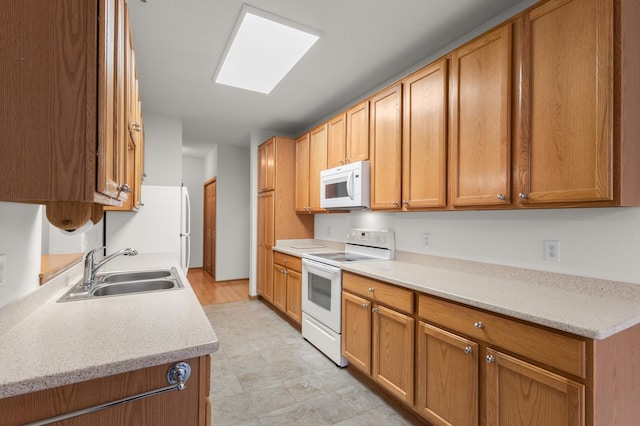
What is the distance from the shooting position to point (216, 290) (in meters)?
5.22

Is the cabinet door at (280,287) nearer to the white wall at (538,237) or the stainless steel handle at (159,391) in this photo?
the white wall at (538,237)

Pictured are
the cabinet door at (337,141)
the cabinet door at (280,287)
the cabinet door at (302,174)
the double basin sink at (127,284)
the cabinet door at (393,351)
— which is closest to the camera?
the double basin sink at (127,284)

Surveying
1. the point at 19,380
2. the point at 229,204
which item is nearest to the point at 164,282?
the point at 19,380

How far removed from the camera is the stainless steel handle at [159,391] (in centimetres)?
83

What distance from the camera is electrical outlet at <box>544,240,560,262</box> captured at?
66.7 inches

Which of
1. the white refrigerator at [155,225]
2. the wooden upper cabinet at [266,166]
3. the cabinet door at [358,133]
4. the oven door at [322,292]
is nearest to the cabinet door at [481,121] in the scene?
the cabinet door at [358,133]

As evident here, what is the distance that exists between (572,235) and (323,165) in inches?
91.3

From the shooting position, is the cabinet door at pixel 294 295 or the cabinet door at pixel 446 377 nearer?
the cabinet door at pixel 446 377

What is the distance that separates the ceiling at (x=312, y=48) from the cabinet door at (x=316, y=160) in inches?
14.5

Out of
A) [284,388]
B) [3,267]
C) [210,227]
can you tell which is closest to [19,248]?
[3,267]

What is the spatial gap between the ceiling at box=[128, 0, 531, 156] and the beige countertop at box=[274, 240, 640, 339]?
1.65 meters

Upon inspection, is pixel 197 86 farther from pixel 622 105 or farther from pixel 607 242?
pixel 607 242

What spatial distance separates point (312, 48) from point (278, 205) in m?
2.13

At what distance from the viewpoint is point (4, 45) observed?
764mm
